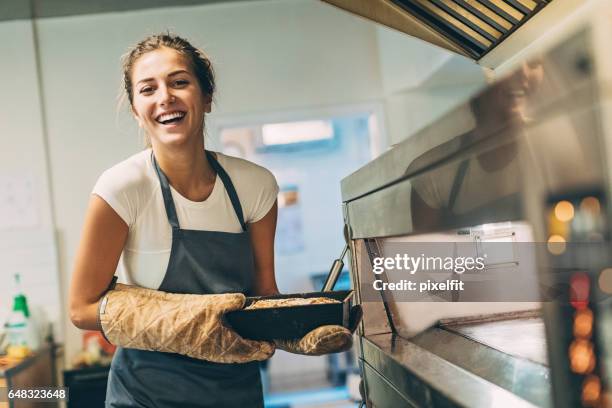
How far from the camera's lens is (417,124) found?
3535 mm

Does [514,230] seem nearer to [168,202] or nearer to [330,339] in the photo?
[330,339]

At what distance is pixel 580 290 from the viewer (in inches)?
17.5

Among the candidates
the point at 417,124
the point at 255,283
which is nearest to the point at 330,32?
the point at 417,124

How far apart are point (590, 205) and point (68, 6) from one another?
340 centimetres

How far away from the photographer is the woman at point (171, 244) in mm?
1108

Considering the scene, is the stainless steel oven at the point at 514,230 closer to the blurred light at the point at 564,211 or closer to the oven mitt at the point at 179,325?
the blurred light at the point at 564,211

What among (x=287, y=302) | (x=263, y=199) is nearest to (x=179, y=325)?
(x=287, y=302)

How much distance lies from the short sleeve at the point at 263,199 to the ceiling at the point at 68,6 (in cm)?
237

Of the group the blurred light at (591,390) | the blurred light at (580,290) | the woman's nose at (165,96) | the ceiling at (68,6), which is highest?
the ceiling at (68,6)

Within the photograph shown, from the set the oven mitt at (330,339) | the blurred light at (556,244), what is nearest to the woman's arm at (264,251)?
the oven mitt at (330,339)

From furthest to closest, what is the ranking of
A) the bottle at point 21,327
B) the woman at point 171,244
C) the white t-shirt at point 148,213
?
the bottle at point 21,327
the white t-shirt at point 148,213
the woman at point 171,244

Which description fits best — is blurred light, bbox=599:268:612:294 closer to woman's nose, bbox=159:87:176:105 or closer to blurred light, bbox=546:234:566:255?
blurred light, bbox=546:234:566:255

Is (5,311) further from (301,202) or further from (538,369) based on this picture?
(538,369)

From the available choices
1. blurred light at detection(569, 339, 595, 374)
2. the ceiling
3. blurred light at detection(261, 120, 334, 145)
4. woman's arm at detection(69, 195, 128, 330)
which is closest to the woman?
woman's arm at detection(69, 195, 128, 330)
